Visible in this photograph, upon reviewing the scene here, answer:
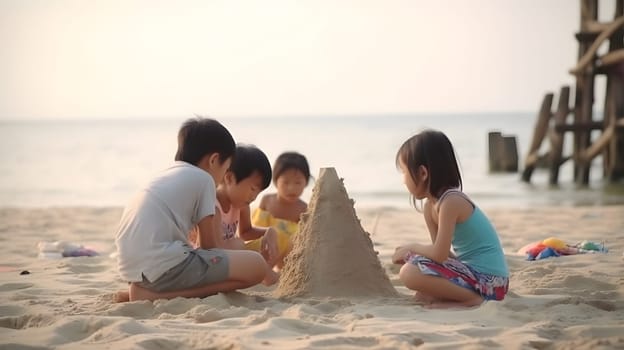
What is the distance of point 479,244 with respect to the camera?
4195 millimetres

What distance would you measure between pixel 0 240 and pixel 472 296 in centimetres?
489

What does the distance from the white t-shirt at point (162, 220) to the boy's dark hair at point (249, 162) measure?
2.19ft

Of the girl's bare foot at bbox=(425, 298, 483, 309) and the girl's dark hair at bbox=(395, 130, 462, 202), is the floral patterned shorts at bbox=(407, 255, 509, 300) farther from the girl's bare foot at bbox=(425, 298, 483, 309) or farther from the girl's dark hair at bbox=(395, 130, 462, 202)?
the girl's dark hair at bbox=(395, 130, 462, 202)

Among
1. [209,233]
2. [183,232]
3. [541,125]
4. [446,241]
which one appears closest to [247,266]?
[209,233]

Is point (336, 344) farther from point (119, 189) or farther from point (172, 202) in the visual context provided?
point (119, 189)

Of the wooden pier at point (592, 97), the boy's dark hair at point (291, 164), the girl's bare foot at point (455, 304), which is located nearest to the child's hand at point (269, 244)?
the boy's dark hair at point (291, 164)

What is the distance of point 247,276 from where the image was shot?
4.28m

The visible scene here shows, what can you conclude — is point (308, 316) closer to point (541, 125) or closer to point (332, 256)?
point (332, 256)

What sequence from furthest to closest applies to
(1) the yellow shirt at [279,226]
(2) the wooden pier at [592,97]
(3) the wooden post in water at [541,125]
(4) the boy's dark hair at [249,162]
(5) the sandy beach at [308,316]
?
(3) the wooden post in water at [541,125] < (2) the wooden pier at [592,97] < (1) the yellow shirt at [279,226] < (4) the boy's dark hair at [249,162] < (5) the sandy beach at [308,316]

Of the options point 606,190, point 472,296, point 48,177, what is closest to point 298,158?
point 472,296

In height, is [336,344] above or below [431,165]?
below

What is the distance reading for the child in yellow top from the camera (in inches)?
220

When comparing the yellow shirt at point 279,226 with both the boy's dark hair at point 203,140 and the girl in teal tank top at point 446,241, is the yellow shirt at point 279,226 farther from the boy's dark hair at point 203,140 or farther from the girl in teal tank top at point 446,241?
the girl in teal tank top at point 446,241

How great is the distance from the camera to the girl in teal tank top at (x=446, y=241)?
13.3 feet
